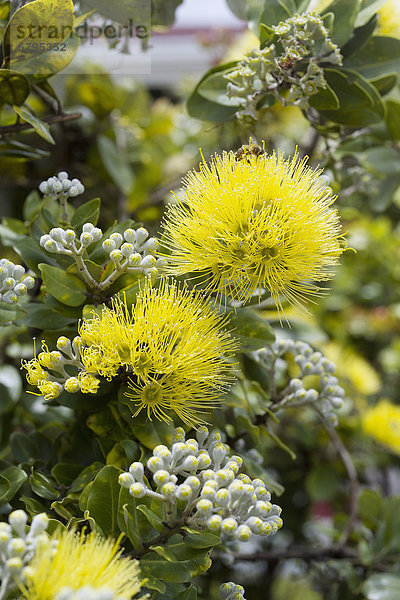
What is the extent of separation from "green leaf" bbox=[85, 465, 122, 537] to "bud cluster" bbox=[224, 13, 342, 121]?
0.50m

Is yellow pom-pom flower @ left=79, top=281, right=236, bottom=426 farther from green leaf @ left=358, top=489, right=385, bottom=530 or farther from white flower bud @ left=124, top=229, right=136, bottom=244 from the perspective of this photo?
green leaf @ left=358, top=489, right=385, bottom=530

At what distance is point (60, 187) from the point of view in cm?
73

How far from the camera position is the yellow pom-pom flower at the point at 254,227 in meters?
0.60

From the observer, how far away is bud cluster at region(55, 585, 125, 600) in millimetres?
403

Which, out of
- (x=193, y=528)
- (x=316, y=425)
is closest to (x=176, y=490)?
(x=193, y=528)

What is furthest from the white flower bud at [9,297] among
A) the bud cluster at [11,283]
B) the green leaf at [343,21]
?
the green leaf at [343,21]

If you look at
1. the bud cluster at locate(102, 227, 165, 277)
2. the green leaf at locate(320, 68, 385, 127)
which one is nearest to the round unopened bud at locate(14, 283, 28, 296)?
the bud cluster at locate(102, 227, 165, 277)

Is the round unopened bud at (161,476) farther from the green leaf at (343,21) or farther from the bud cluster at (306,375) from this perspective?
the green leaf at (343,21)

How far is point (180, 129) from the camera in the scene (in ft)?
5.66

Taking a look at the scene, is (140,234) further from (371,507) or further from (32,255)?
(371,507)

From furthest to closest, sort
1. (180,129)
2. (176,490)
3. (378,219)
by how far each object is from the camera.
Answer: (378,219) → (180,129) → (176,490)

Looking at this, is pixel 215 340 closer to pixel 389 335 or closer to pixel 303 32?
pixel 303 32

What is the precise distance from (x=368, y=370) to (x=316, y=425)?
216mm

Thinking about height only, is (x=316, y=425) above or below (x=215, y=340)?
below
